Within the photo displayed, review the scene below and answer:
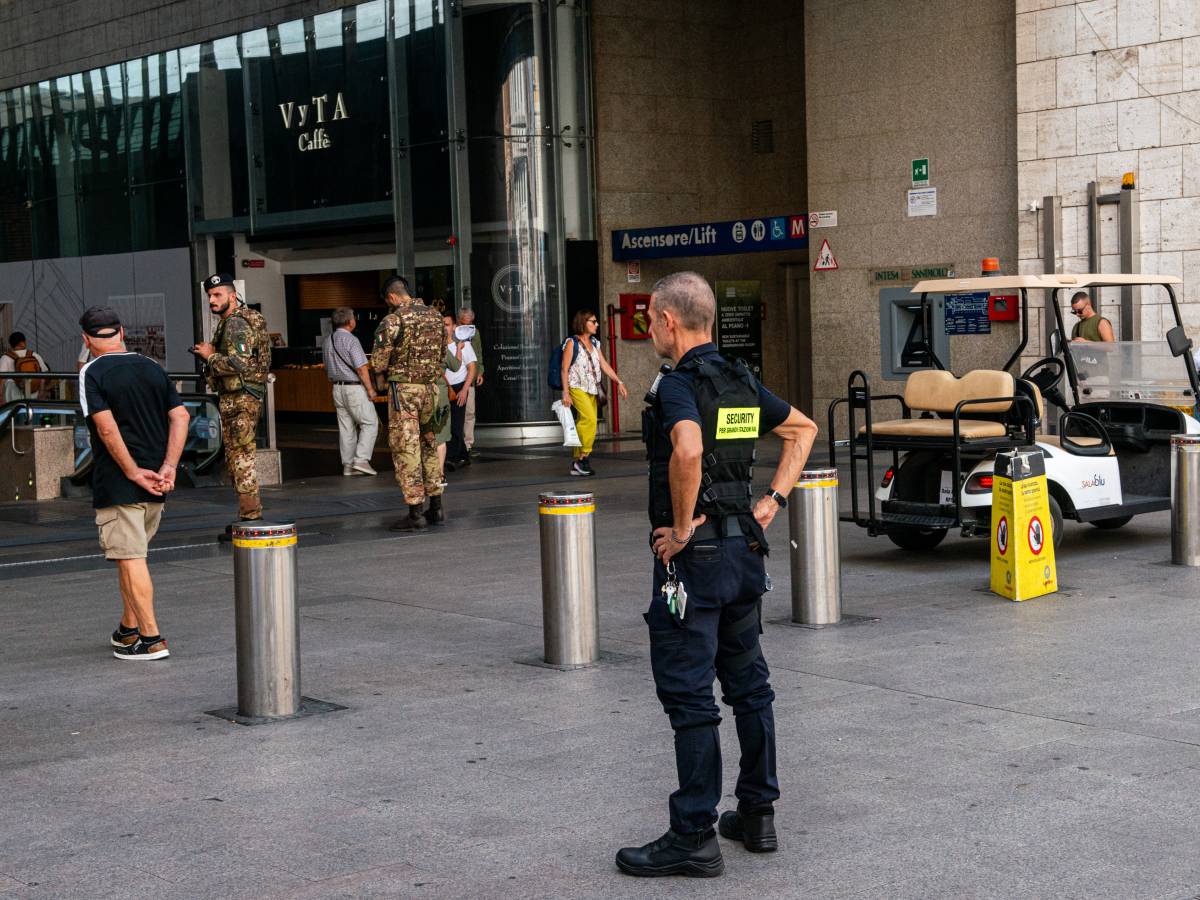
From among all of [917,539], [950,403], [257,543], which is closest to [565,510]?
[257,543]

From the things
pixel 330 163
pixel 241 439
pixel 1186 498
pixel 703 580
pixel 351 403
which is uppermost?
pixel 330 163

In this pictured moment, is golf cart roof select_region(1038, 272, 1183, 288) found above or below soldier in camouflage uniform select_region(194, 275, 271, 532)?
above

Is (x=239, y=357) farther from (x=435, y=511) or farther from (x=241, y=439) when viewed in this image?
(x=435, y=511)

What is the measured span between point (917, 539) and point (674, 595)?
6.64 metres

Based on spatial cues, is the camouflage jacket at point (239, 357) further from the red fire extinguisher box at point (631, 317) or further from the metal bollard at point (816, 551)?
the red fire extinguisher box at point (631, 317)

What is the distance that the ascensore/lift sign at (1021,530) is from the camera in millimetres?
9016

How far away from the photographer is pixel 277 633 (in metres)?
6.75

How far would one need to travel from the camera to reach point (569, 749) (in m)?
6.08

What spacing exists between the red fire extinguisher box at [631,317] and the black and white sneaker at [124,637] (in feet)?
49.3

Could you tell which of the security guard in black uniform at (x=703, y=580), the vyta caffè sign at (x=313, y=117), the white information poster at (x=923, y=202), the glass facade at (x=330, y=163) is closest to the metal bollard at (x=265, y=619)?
the security guard in black uniform at (x=703, y=580)

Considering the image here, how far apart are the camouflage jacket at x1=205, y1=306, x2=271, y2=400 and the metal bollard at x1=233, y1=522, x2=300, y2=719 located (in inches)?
216

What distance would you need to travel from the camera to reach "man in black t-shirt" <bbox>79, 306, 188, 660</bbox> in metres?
7.84

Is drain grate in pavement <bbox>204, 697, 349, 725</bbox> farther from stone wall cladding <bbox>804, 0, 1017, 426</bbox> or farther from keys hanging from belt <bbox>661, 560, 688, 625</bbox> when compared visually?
stone wall cladding <bbox>804, 0, 1017, 426</bbox>

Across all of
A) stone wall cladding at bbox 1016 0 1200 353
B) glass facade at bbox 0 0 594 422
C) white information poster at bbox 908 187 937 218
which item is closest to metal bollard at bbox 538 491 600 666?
stone wall cladding at bbox 1016 0 1200 353
